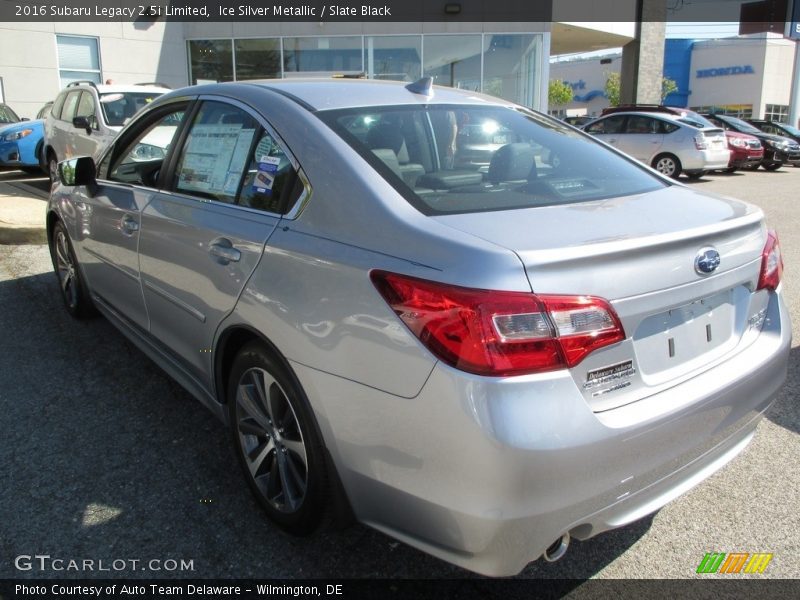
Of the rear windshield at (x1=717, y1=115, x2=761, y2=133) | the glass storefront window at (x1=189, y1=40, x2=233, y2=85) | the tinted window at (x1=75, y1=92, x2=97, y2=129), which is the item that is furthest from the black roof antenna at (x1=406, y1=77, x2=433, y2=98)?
the rear windshield at (x1=717, y1=115, x2=761, y2=133)

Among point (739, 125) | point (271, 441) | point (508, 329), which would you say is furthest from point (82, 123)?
point (739, 125)

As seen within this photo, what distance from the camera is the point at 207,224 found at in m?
2.87

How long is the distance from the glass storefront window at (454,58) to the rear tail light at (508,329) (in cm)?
1826

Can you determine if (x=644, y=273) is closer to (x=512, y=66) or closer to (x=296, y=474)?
(x=296, y=474)

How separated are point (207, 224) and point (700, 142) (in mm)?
14863

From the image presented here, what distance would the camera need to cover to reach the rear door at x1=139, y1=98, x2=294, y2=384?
2643mm

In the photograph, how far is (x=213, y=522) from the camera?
9.04ft

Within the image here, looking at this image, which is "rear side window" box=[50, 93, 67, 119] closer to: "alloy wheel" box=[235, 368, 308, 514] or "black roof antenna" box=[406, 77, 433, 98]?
"black roof antenna" box=[406, 77, 433, 98]

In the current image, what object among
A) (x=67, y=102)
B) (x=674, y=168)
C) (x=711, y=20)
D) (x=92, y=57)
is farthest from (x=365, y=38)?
(x=711, y=20)

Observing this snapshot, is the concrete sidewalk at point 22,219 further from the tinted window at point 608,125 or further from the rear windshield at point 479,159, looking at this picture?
the tinted window at point 608,125

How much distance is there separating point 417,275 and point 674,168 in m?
15.5

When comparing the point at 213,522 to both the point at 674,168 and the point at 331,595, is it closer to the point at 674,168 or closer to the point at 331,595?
the point at 331,595

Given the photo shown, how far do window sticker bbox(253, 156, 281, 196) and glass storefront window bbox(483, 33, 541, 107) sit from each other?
17.4m

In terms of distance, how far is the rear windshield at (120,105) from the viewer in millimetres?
9500
